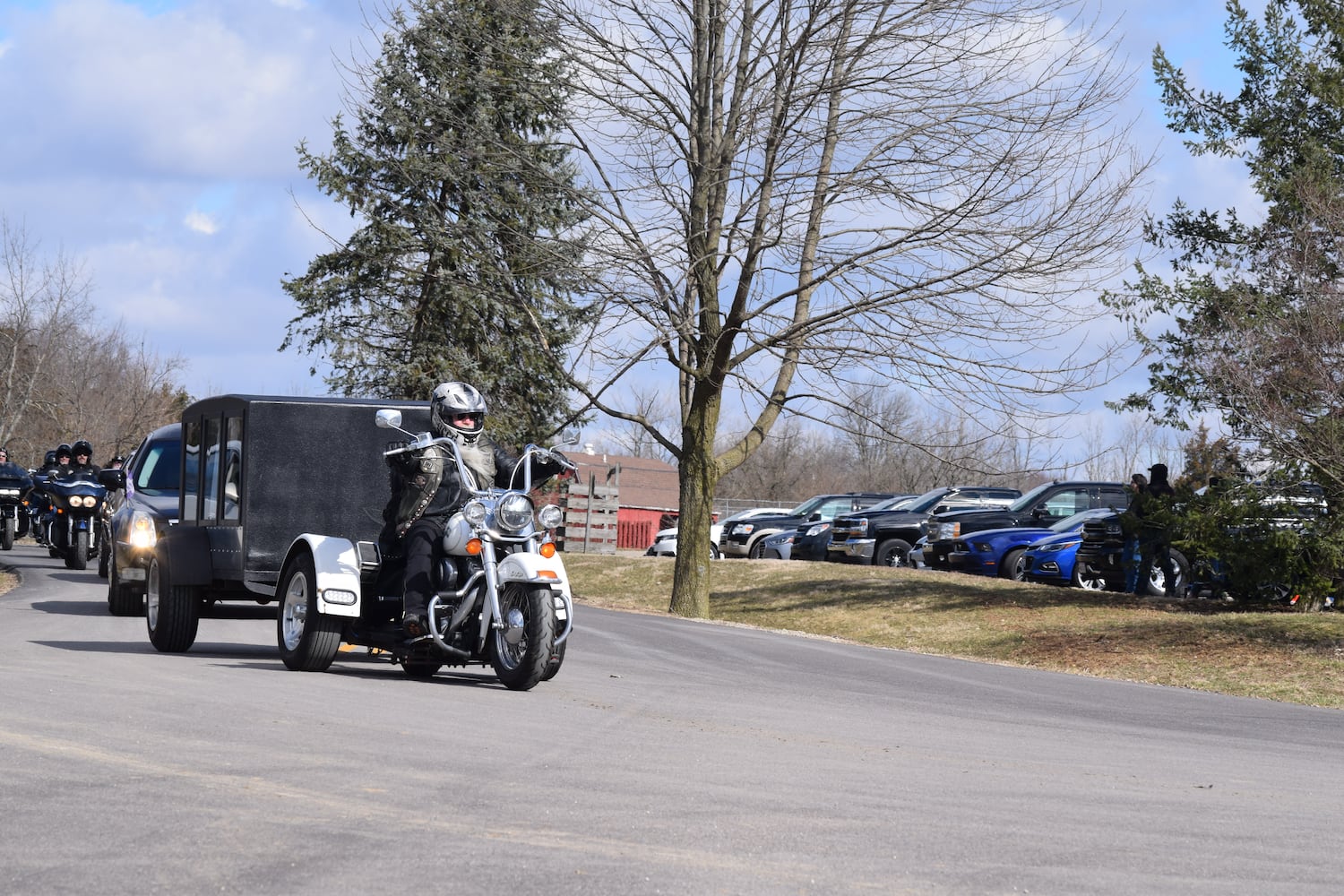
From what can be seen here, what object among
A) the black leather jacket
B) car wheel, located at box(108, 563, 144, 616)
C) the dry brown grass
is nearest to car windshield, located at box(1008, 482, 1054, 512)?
the dry brown grass

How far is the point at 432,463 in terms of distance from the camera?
10156 millimetres

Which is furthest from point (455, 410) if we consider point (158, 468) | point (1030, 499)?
point (1030, 499)

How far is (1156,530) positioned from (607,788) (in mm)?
17663

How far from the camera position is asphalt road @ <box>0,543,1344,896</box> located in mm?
4895

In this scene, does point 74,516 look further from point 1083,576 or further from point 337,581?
point 337,581

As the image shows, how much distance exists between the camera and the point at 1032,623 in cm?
2183

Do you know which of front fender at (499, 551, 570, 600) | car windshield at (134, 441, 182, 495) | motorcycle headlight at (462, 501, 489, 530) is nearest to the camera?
front fender at (499, 551, 570, 600)

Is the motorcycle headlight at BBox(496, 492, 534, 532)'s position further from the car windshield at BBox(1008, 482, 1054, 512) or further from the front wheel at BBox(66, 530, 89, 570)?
the car windshield at BBox(1008, 482, 1054, 512)

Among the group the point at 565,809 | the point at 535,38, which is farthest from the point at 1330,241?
the point at 565,809

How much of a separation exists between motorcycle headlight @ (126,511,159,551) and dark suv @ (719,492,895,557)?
25.5 meters

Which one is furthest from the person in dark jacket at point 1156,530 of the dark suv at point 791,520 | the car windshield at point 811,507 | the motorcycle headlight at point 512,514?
the car windshield at point 811,507

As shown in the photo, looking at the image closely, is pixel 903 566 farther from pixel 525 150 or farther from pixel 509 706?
pixel 509 706

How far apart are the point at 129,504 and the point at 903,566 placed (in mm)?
20125

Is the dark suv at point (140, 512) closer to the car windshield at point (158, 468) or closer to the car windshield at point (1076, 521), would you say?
the car windshield at point (158, 468)
